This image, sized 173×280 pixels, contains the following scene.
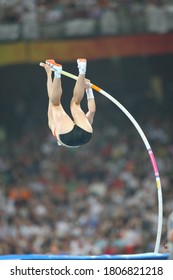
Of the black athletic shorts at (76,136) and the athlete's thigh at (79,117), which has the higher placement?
the athlete's thigh at (79,117)

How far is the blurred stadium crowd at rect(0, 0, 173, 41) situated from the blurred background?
0.07 feet

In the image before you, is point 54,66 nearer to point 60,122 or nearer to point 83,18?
point 60,122

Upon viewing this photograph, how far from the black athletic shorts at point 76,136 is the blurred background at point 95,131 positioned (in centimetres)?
552

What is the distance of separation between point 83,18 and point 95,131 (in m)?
3.73

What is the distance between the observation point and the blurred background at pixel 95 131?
21.1m

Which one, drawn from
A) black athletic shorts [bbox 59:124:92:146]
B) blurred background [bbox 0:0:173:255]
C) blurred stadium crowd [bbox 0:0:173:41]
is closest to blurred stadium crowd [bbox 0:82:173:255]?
blurred background [bbox 0:0:173:255]

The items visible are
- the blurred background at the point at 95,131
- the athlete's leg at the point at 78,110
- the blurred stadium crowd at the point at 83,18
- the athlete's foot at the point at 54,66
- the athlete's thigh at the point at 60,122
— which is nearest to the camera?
the athlete's foot at the point at 54,66

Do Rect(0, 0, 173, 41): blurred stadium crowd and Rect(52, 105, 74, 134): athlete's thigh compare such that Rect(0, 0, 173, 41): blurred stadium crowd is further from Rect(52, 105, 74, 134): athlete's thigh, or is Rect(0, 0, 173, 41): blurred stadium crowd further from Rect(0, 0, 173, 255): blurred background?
Rect(52, 105, 74, 134): athlete's thigh

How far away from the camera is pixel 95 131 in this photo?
24875 mm

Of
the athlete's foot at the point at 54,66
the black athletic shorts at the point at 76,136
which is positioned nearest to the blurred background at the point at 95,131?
the black athletic shorts at the point at 76,136

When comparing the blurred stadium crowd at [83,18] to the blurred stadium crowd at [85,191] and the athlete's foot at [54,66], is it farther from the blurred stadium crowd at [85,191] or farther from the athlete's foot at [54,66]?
the athlete's foot at [54,66]
